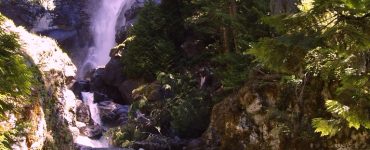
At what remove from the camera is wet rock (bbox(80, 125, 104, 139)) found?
22.2 metres

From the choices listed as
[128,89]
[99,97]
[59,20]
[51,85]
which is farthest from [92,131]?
[59,20]

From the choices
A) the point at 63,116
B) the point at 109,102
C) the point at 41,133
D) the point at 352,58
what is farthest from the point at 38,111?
the point at 109,102

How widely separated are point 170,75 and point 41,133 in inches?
478

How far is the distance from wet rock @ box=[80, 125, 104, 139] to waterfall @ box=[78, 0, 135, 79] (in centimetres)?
1189

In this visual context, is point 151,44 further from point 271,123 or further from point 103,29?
point 103,29

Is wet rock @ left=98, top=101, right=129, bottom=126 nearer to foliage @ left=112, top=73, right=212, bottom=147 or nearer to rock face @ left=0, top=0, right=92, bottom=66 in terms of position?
foliage @ left=112, top=73, right=212, bottom=147

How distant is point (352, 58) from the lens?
20.0 ft

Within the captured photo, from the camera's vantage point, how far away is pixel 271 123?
11484 millimetres

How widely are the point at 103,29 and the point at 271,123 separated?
28.5m

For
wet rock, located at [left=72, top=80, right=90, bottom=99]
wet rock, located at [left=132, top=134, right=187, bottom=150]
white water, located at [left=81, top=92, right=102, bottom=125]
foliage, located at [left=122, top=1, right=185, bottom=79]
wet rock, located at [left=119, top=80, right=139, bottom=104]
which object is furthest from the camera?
wet rock, located at [left=72, top=80, right=90, bottom=99]

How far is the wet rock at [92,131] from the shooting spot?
875 inches

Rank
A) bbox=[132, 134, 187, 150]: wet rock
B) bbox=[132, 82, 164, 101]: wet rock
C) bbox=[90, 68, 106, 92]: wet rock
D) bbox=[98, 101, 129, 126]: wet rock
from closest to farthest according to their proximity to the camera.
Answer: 1. bbox=[132, 134, 187, 150]: wet rock
2. bbox=[132, 82, 164, 101]: wet rock
3. bbox=[98, 101, 129, 126]: wet rock
4. bbox=[90, 68, 106, 92]: wet rock

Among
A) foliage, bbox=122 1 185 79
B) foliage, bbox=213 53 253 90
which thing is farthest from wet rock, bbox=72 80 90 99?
foliage, bbox=213 53 253 90

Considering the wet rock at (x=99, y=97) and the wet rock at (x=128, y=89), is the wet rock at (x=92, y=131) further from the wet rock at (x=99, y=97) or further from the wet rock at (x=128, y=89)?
the wet rock at (x=99, y=97)
